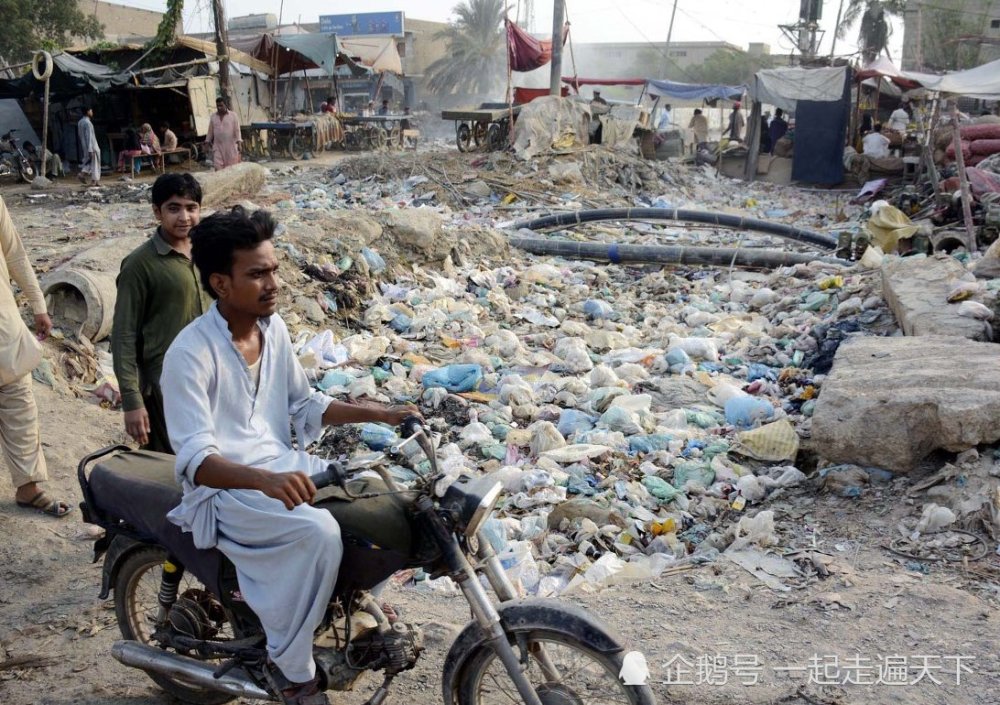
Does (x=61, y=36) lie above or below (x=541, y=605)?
above

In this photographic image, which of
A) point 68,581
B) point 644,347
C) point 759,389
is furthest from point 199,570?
point 644,347

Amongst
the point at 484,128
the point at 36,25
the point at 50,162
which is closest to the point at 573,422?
the point at 50,162

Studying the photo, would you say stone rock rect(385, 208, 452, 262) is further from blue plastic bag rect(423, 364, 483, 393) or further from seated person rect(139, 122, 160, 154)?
seated person rect(139, 122, 160, 154)

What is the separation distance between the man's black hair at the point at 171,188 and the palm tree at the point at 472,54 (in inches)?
1762

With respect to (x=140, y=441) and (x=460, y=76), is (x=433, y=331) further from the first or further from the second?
(x=460, y=76)

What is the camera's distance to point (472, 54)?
45.6m

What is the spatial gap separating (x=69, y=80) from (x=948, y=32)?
3546cm

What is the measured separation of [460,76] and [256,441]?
46505 millimetres

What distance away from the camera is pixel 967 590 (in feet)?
10.3

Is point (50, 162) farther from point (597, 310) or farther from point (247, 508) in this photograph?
point (247, 508)

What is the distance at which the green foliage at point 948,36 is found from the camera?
1366 inches

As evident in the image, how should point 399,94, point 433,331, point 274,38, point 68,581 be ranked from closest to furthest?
point 68,581 < point 433,331 < point 274,38 < point 399,94

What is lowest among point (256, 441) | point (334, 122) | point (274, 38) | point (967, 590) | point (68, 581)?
point (68, 581)

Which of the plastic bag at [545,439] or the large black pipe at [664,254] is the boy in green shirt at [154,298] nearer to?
the plastic bag at [545,439]
